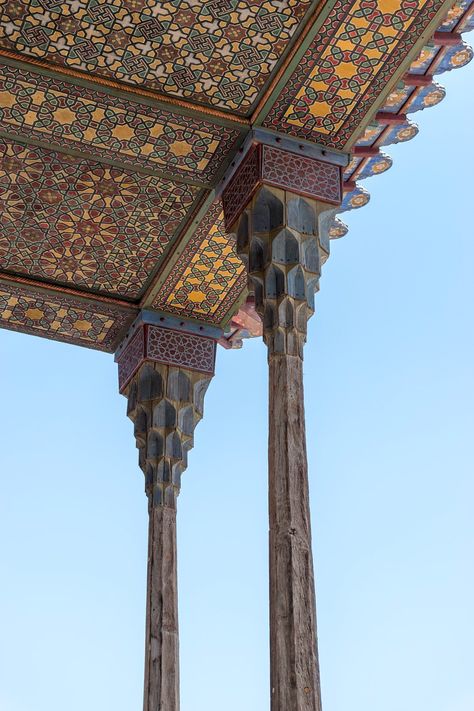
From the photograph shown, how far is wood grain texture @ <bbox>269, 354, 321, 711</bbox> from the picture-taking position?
7.37m

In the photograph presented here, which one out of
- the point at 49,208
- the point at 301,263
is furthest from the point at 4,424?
the point at 301,263

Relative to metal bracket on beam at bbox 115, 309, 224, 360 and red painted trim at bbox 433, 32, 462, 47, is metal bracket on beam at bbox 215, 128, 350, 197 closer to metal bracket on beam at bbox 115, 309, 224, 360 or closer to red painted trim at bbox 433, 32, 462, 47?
red painted trim at bbox 433, 32, 462, 47

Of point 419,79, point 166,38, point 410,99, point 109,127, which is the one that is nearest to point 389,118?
point 410,99

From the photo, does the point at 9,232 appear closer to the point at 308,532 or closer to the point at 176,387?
the point at 176,387

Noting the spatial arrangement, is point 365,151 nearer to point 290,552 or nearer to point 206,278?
point 206,278

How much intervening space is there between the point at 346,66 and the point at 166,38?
1188 mm

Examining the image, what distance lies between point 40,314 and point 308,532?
4288 millimetres

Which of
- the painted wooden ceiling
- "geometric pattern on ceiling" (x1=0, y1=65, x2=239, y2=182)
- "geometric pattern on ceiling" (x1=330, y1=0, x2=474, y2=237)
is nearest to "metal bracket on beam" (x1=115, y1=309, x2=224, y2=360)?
the painted wooden ceiling

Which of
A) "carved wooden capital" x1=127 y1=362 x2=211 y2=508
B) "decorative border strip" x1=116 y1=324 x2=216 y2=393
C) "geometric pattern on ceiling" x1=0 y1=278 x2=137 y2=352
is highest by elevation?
"geometric pattern on ceiling" x1=0 y1=278 x2=137 y2=352

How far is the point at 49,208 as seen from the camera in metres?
9.99

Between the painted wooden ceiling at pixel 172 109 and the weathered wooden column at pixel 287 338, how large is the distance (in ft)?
1.03

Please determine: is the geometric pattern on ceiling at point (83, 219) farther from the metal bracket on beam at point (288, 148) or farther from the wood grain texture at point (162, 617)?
the wood grain texture at point (162, 617)

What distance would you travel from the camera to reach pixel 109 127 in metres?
8.98

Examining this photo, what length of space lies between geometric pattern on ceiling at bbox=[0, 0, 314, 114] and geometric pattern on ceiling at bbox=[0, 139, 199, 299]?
113 cm
